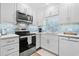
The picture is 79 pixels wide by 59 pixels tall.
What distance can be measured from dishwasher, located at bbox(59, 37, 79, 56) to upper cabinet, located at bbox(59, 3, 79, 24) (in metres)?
0.28

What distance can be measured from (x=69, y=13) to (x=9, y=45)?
966mm

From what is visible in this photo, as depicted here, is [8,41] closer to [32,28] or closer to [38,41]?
[32,28]

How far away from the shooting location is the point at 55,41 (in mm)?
1237

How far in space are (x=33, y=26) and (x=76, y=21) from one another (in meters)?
0.64

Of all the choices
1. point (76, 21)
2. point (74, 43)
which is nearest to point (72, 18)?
point (76, 21)

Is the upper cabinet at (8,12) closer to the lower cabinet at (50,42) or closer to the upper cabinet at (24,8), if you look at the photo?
the upper cabinet at (24,8)

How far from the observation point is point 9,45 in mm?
909

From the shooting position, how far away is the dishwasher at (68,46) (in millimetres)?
989

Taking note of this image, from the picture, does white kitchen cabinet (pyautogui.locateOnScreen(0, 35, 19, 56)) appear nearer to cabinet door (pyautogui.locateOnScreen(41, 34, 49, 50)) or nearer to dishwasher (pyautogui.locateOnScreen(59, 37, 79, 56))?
cabinet door (pyautogui.locateOnScreen(41, 34, 49, 50))

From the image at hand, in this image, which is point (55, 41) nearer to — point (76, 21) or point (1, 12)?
point (76, 21)

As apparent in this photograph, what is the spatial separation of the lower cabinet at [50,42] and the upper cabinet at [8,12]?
0.54m

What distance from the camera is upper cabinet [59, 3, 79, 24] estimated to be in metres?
1.00

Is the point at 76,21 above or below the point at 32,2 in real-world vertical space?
below

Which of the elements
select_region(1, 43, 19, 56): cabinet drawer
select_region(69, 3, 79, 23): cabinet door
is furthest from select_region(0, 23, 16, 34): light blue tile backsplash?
select_region(69, 3, 79, 23): cabinet door
